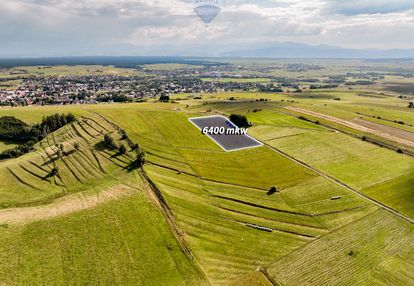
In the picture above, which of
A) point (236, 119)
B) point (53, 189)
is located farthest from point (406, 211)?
point (53, 189)

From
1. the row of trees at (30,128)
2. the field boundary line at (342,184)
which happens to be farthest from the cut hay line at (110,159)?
the field boundary line at (342,184)

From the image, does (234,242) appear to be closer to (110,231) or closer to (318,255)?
(318,255)

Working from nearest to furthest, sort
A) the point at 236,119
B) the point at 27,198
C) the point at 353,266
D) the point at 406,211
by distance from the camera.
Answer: the point at 353,266
the point at 406,211
the point at 27,198
the point at 236,119

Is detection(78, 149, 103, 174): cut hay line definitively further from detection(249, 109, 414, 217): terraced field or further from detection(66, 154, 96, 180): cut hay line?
detection(249, 109, 414, 217): terraced field

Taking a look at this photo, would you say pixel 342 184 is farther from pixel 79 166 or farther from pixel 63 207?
pixel 79 166

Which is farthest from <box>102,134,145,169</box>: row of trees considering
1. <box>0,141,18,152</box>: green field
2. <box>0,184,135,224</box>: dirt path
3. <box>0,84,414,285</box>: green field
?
<box>0,141,18,152</box>: green field

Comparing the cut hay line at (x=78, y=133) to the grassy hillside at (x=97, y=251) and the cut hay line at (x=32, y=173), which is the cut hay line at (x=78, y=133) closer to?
the cut hay line at (x=32, y=173)
